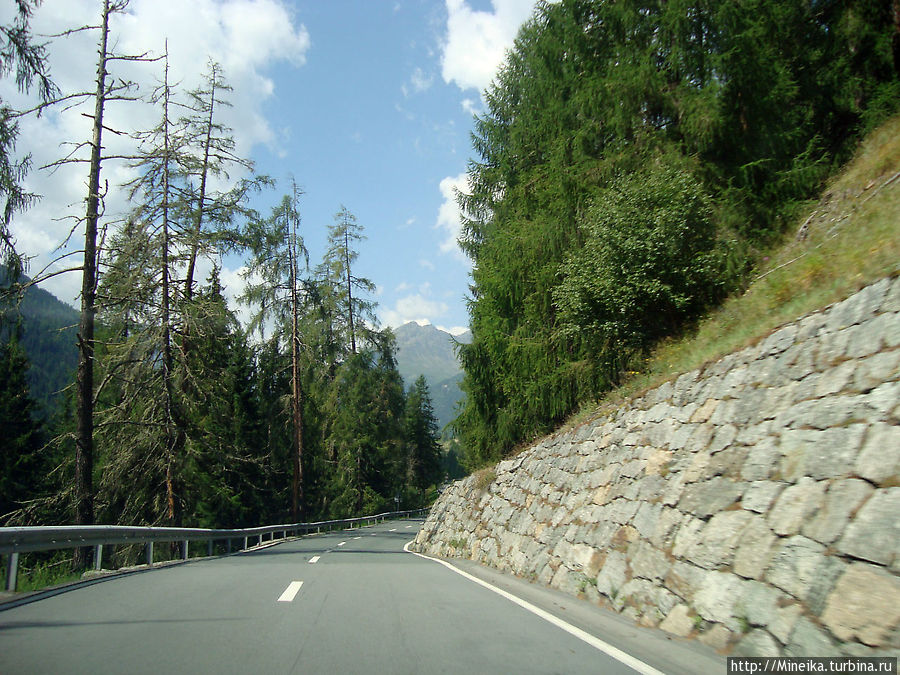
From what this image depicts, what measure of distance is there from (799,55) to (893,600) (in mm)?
16090

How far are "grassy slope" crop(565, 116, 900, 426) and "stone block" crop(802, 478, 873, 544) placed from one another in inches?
102

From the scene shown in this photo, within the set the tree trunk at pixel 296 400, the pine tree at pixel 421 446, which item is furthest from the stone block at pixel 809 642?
the pine tree at pixel 421 446

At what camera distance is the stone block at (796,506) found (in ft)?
18.7

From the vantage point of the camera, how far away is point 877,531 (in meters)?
4.84

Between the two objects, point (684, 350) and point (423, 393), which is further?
point (423, 393)

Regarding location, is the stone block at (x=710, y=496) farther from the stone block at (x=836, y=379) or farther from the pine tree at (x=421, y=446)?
the pine tree at (x=421, y=446)

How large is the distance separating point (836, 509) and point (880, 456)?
22.2 inches

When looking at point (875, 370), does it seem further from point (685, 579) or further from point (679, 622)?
point (679, 622)

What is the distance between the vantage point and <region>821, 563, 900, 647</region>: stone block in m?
4.39

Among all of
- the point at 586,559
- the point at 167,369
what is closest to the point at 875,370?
the point at 586,559

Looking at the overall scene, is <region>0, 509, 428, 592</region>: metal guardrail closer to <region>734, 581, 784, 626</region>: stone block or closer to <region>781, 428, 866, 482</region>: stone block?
<region>734, 581, 784, 626</region>: stone block

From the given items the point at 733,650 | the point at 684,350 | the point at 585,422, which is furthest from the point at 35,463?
the point at 733,650

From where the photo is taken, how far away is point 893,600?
443 cm

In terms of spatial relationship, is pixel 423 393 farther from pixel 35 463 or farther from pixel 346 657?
pixel 346 657
